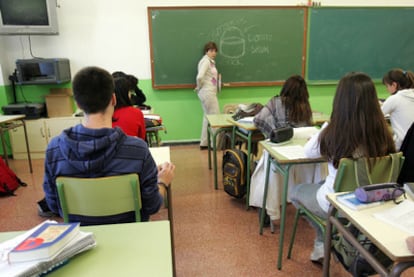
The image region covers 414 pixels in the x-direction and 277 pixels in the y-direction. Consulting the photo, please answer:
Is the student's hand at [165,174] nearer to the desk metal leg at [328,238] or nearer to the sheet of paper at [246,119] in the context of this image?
the desk metal leg at [328,238]

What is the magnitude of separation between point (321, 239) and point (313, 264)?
0.20 metres

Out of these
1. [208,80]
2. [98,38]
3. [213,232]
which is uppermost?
[98,38]

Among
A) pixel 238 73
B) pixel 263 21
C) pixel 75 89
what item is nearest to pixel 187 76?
pixel 238 73

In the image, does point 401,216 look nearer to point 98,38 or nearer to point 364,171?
point 364,171

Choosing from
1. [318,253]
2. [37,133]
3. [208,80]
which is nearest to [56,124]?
[37,133]

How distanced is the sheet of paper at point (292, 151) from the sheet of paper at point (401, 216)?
0.75 metres

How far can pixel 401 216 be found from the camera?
4.05 feet

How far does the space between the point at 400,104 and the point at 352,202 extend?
2.06 meters

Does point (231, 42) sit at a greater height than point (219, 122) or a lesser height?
greater

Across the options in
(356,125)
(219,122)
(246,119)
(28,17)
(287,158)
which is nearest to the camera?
(356,125)

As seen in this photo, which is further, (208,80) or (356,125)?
(208,80)

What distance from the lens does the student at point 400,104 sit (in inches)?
115

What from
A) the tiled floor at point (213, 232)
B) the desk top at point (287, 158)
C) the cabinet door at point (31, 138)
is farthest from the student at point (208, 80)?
the desk top at point (287, 158)

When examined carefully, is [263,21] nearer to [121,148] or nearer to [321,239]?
[321,239]
